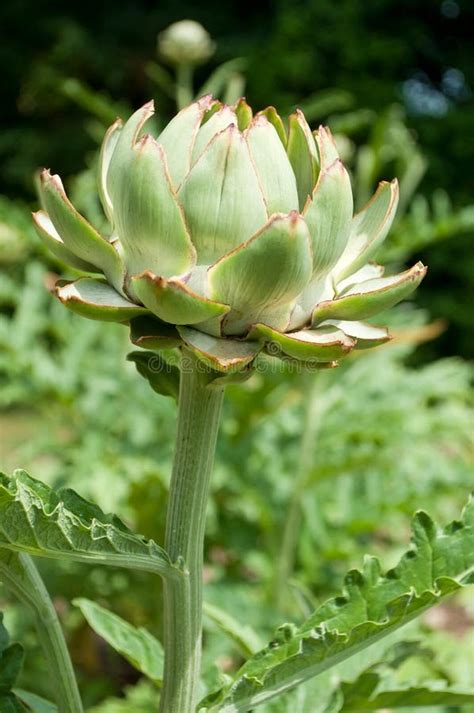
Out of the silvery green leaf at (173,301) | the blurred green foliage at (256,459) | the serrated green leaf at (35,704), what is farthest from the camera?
the blurred green foliage at (256,459)

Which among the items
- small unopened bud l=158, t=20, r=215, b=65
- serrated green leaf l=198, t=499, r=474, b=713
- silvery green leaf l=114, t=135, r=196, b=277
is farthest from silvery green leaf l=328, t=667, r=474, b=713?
small unopened bud l=158, t=20, r=215, b=65

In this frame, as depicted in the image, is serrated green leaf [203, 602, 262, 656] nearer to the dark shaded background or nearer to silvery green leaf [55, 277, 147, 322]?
silvery green leaf [55, 277, 147, 322]

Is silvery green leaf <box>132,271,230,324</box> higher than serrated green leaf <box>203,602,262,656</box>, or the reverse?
silvery green leaf <box>132,271,230,324</box>

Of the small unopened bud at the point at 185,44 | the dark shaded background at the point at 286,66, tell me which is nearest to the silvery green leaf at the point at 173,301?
the small unopened bud at the point at 185,44

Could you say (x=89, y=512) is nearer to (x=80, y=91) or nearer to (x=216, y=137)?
(x=216, y=137)

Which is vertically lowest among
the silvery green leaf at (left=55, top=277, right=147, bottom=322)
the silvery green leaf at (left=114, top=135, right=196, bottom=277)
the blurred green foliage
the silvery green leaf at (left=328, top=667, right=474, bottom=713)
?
the silvery green leaf at (left=328, top=667, right=474, bottom=713)

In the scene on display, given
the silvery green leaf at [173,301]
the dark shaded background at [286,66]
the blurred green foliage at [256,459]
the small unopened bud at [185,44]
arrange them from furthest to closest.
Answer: the dark shaded background at [286,66], the small unopened bud at [185,44], the blurred green foliage at [256,459], the silvery green leaf at [173,301]

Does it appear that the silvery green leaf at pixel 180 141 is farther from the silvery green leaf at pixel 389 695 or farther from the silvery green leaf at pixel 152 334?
the silvery green leaf at pixel 389 695
